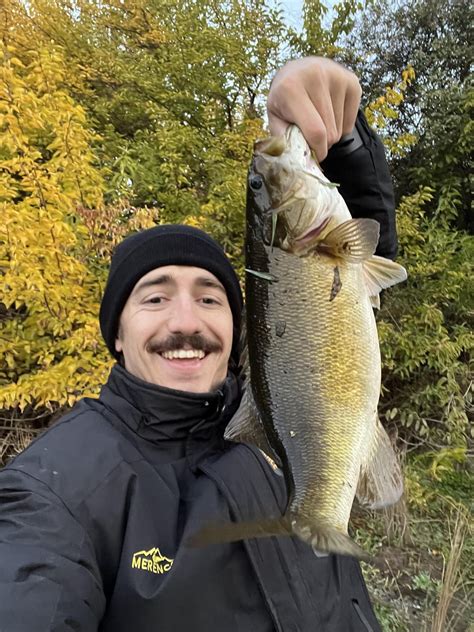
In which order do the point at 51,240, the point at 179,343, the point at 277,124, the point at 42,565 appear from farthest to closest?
the point at 51,240, the point at 179,343, the point at 277,124, the point at 42,565

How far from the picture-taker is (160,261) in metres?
2.03

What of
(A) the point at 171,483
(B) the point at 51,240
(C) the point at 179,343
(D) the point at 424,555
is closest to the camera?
(A) the point at 171,483

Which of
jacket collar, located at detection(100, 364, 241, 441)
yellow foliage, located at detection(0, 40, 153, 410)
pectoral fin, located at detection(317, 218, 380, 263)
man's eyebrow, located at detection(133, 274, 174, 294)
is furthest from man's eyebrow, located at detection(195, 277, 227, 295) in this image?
yellow foliage, located at detection(0, 40, 153, 410)

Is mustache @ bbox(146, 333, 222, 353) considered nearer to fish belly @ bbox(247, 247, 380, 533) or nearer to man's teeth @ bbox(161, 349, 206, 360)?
man's teeth @ bbox(161, 349, 206, 360)

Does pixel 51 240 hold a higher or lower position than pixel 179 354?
higher

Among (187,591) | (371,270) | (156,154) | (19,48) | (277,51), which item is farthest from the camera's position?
(277,51)

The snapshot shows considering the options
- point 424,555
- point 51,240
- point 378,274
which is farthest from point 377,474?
point 424,555

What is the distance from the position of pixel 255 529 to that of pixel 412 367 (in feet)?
15.8

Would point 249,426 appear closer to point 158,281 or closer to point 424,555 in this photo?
point 158,281

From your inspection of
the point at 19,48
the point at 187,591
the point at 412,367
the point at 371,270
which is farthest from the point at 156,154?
the point at 187,591

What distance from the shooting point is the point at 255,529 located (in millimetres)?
1273

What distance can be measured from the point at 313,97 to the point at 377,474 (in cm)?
109

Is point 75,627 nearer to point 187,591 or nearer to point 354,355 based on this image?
point 187,591

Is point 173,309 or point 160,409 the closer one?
point 160,409
